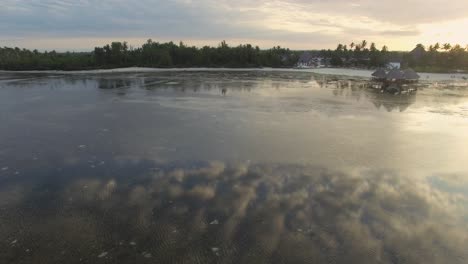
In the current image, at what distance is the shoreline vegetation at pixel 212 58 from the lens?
53.7m

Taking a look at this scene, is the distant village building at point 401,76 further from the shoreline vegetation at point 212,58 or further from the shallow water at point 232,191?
the shoreline vegetation at point 212,58

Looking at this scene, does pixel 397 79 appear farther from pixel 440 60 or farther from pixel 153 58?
pixel 153 58

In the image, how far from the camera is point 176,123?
46.1 ft

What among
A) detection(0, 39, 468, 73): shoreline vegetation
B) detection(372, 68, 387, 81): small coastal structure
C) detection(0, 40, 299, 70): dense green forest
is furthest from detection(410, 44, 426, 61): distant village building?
detection(372, 68, 387, 81): small coastal structure

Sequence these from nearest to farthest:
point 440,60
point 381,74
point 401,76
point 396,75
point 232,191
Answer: point 232,191
point 401,76
point 396,75
point 381,74
point 440,60

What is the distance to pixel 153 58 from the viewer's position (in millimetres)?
61625

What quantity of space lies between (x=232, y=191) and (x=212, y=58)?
61335mm

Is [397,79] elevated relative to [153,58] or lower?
lower

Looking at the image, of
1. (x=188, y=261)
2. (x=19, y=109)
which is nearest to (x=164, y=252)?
(x=188, y=261)

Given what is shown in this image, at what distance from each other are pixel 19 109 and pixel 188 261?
1692 centimetres

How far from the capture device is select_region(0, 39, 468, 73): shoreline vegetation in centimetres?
5372

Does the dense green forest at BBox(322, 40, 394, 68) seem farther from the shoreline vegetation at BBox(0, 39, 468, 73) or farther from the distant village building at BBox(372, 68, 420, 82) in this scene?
the distant village building at BBox(372, 68, 420, 82)

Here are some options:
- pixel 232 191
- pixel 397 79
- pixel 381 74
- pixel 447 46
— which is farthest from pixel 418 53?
pixel 232 191

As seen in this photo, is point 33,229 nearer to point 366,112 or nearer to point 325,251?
point 325,251
